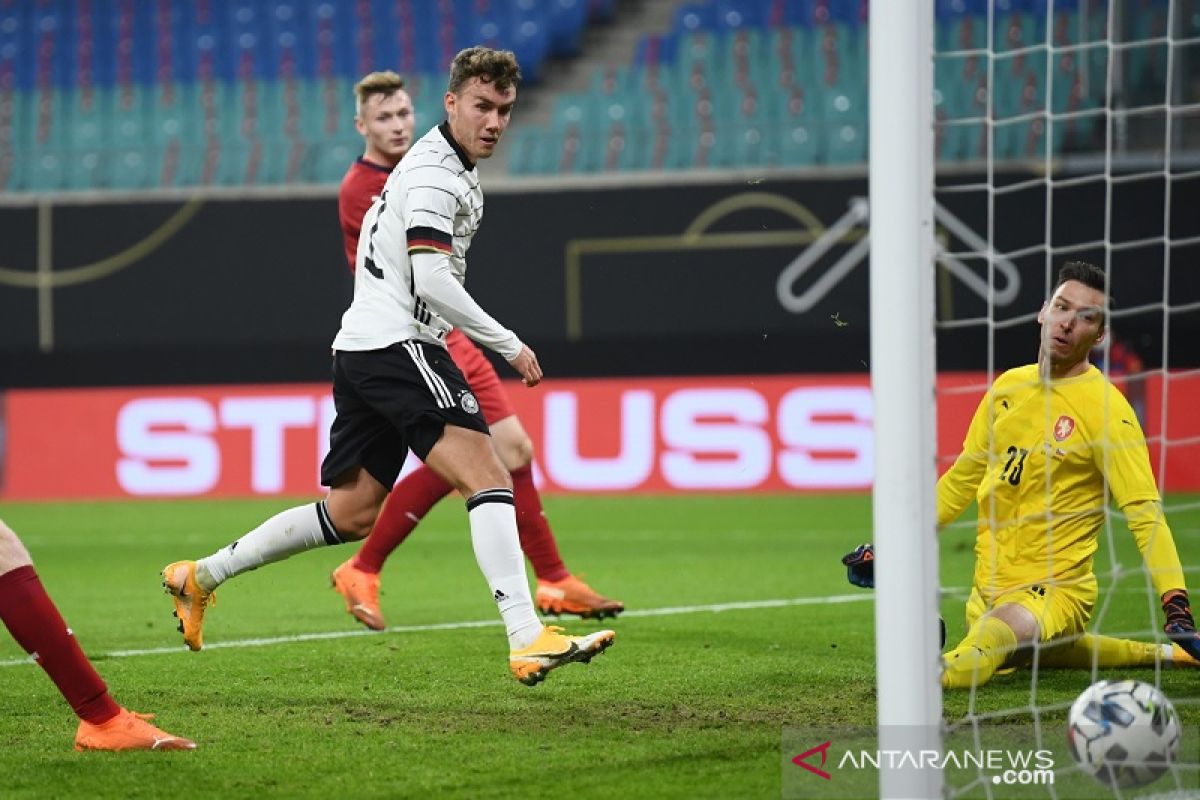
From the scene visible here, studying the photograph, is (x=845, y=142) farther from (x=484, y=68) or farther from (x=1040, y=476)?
(x=484, y=68)

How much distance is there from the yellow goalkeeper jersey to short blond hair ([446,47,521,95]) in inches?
67.3

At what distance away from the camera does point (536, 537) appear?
640 cm

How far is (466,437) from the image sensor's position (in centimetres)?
462

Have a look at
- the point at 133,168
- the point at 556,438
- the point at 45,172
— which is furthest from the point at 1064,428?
the point at 45,172

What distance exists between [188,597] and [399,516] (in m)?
1.37

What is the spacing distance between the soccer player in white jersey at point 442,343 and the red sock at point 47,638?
1.05m

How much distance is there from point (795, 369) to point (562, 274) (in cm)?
226

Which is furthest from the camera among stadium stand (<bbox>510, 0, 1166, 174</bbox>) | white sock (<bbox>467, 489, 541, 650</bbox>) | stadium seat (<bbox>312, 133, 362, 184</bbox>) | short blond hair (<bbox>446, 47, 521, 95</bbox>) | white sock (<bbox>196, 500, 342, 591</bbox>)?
stadium seat (<bbox>312, 133, 362, 184</bbox>)

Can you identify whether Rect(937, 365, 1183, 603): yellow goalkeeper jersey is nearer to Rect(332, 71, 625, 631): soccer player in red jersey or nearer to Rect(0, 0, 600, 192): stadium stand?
Rect(332, 71, 625, 631): soccer player in red jersey

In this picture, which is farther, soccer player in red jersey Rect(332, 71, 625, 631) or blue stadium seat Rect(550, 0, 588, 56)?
→ blue stadium seat Rect(550, 0, 588, 56)

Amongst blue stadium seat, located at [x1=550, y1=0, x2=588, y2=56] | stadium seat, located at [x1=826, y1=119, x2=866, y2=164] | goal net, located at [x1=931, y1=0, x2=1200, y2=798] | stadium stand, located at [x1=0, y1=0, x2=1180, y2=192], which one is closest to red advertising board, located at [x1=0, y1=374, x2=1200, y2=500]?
goal net, located at [x1=931, y1=0, x2=1200, y2=798]

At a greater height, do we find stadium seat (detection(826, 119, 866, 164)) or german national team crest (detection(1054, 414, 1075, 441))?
stadium seat (detection(826, 119, 866, 164))

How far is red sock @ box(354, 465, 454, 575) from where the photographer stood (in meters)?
6.37

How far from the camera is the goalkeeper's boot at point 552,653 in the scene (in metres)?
4.34
